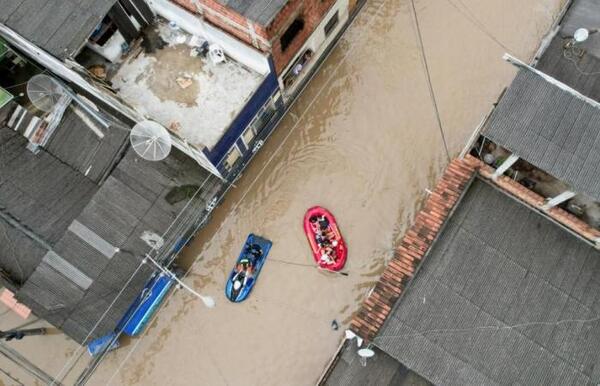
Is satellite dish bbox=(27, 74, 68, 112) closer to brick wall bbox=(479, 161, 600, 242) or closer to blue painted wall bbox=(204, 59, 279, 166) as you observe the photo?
blue painted wall bbox=(204, 59, 279, 166)

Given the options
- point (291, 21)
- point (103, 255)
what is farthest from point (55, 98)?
point (291, 21)

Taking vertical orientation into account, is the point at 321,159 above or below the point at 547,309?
above

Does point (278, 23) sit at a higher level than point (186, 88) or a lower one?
higher

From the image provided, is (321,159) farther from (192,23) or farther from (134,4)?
(134,4)

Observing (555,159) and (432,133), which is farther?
(432,133)

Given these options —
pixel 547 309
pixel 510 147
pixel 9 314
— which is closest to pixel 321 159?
pixel 510 147

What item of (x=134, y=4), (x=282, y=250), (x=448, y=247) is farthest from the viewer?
(x=282, y=250)

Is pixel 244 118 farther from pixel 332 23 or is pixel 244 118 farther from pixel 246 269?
pixel 246 269
